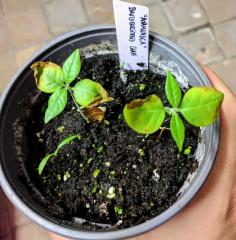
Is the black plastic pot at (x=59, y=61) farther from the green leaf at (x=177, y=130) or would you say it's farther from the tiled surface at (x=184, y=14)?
the tiled surface at (x=184, y=14)

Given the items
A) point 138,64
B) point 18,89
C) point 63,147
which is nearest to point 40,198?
point 63,147

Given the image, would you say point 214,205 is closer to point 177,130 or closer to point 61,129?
point 177,130

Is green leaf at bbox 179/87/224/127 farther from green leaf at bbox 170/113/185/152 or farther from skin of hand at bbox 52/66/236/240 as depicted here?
skin of hand at bbox 52/66/236/240

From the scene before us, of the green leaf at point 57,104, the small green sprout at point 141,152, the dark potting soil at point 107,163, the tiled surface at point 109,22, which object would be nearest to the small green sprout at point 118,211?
the dark potting soil at point 107,163

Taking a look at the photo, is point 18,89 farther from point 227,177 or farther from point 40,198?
point 227,177

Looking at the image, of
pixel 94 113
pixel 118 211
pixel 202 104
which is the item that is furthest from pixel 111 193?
pixel 202 104

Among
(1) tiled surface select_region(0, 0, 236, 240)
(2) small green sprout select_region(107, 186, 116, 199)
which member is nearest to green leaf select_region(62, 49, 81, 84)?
(2) small green sprout select_region(107, 186, 116, 199)
